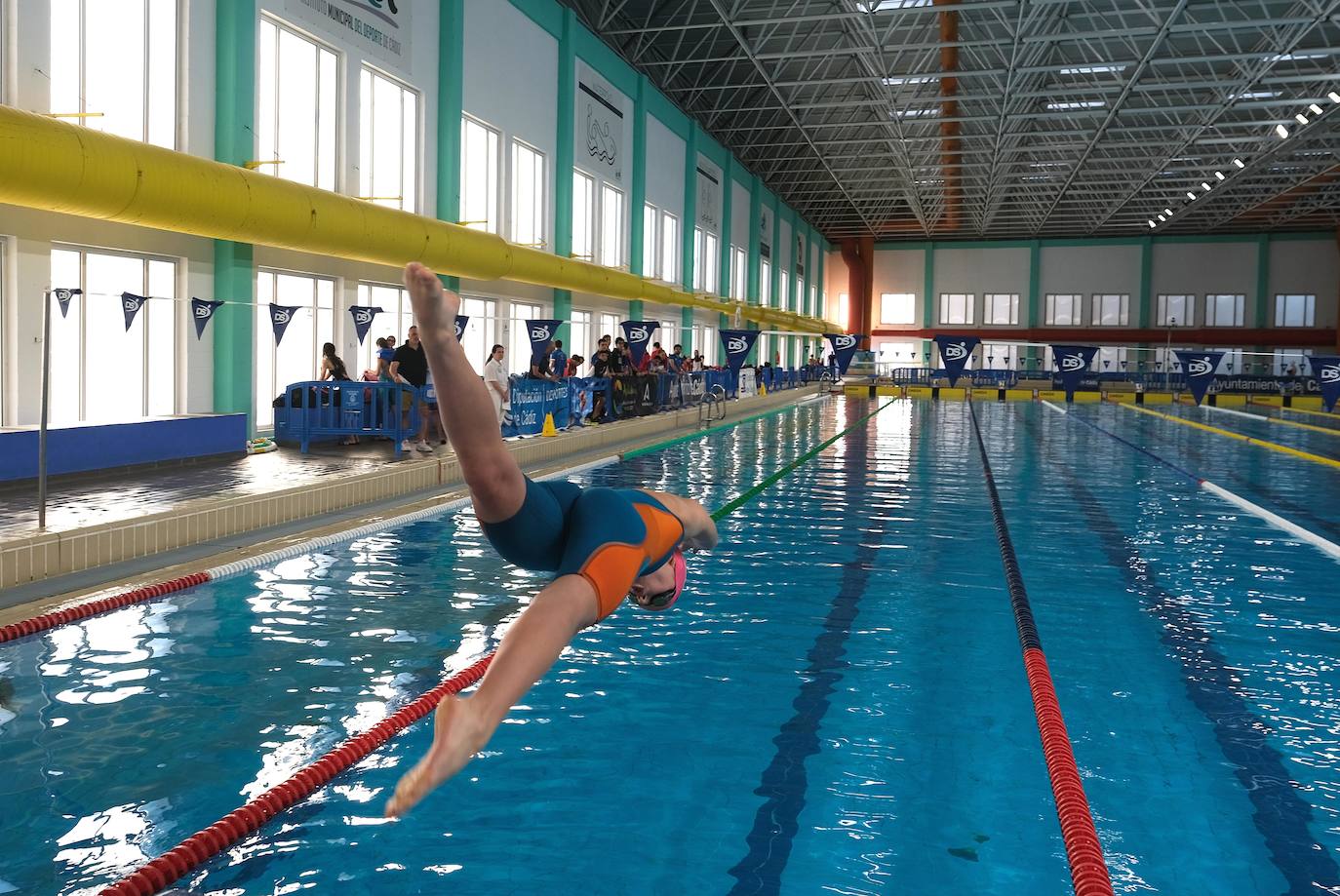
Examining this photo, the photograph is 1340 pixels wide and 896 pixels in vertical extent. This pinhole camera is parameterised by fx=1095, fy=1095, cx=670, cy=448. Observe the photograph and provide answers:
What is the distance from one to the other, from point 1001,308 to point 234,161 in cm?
3789

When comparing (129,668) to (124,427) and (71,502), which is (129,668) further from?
(124,427)

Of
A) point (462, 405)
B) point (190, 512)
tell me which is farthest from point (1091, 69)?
point (462, 405)

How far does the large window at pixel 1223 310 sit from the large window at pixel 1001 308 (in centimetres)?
708

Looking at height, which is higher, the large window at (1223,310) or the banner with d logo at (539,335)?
the large window at (1223,310)

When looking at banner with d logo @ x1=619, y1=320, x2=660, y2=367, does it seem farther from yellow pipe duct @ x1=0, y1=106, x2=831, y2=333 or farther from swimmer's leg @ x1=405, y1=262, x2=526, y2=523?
swimmer's leg @ x1=405, y1=262, x2=526, y2=523

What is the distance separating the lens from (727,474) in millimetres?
11352

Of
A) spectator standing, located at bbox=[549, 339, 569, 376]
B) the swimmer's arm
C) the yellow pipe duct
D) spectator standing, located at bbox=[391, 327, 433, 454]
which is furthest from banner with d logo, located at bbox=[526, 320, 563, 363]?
the swimmer's arm

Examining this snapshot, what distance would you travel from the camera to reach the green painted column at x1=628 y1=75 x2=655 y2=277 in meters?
23.6

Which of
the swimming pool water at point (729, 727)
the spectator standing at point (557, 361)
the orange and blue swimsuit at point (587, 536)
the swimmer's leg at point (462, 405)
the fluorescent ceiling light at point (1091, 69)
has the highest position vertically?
the fluorescent ceiling light at point (1091, 69)

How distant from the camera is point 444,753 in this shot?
1.86m

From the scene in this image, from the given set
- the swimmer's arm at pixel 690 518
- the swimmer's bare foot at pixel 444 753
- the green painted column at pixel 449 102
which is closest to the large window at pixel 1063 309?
the green painted column at pixel 449 102

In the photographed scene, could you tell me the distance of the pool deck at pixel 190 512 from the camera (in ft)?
18.3

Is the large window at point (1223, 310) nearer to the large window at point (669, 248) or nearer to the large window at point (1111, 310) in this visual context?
the large window at point (1111, 310)

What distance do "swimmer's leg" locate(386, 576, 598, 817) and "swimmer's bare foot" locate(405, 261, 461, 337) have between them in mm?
602
